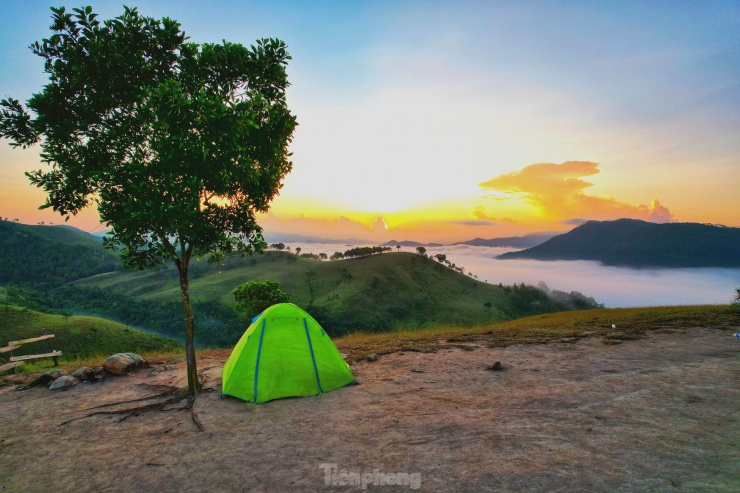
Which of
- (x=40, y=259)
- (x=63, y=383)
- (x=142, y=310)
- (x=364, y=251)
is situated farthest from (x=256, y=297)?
(x=40, y=259)

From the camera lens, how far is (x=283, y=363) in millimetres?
10898

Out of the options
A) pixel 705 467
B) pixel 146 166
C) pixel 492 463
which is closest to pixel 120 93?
pixel 146 166

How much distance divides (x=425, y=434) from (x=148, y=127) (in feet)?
40.3

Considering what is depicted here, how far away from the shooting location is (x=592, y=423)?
7496 mm

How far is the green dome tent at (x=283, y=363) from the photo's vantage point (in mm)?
10555

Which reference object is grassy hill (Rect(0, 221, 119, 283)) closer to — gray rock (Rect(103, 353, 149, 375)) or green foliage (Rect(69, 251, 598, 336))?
green foliage (Rect(69, 251, 598, 336))

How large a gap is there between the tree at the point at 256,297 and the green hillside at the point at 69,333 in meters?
26.4

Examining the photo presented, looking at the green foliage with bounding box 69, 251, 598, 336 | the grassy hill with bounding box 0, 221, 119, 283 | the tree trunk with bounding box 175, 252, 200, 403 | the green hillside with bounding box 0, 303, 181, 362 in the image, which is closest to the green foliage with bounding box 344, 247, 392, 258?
the green foliage with bounding box 69, 251, 598, 336

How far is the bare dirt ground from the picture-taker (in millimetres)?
5852

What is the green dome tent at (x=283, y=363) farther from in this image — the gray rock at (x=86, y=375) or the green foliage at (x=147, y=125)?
the gray rock at (x=86, y=375)

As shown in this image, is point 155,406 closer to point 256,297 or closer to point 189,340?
point 189,340

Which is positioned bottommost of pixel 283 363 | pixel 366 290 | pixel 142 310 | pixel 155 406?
pixel 142 310

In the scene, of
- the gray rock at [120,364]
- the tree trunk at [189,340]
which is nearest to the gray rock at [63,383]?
the gray rock at [120,364]

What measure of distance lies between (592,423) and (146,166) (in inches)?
552
